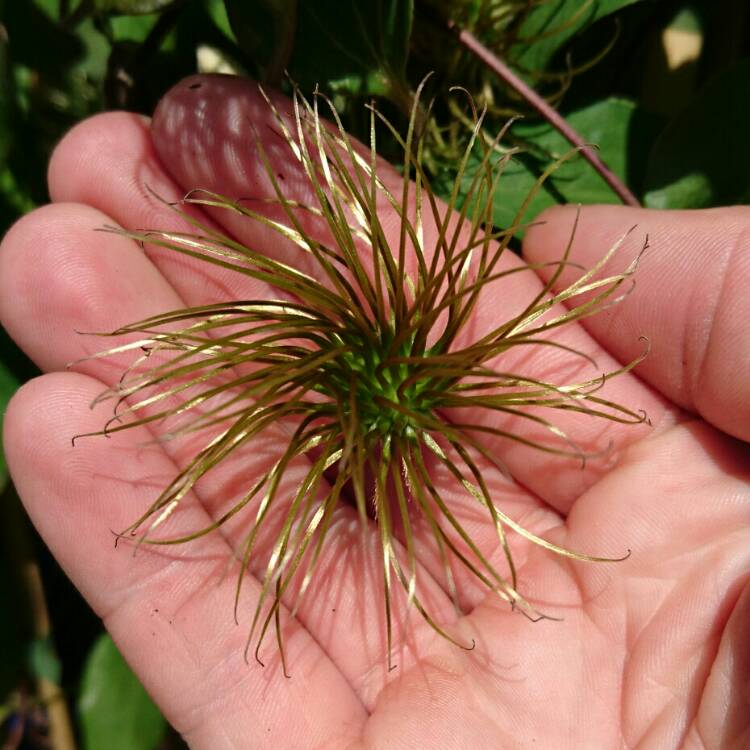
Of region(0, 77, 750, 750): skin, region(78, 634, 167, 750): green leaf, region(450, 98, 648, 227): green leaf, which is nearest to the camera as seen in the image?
region(0, 77, 750, 750): skin

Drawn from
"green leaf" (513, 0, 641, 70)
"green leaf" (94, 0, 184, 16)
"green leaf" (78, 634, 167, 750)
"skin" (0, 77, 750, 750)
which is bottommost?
"green leaf" (78, 634, 167, 750)

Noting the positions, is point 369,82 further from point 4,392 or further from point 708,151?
point 4,392

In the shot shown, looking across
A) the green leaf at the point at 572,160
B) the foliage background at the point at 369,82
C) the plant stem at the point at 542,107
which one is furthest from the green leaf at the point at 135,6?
the green leaf at the point at 572,160

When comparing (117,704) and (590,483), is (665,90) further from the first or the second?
(117,704)

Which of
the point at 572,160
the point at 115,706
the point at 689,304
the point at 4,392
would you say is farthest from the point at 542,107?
the point at 115,706

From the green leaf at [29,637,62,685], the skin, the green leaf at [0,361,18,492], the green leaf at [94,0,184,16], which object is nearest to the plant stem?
the skin

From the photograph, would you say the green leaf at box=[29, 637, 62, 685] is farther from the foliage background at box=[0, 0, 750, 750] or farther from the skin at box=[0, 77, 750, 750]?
the skin at box=[0, 77, 750, 750]

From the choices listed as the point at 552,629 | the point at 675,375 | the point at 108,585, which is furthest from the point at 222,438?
the point at 675,375

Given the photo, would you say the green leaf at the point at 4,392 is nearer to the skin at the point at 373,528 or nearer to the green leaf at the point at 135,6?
the skin at the point at 373,528
